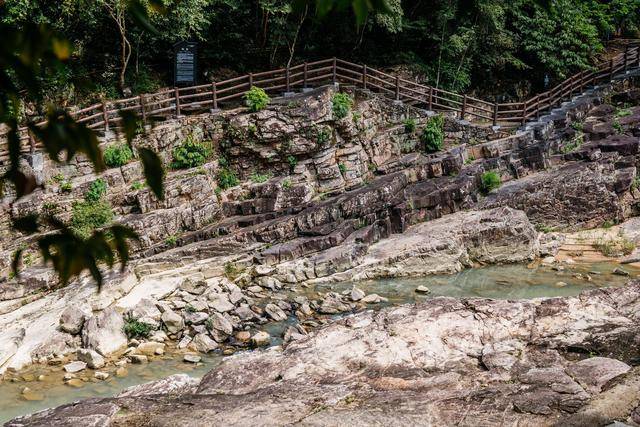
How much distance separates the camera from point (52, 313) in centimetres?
1241

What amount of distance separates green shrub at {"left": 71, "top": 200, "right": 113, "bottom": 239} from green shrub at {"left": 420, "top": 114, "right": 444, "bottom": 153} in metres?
10.8

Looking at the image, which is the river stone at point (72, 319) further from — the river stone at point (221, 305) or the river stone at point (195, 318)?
the river stone at point (221, 305)

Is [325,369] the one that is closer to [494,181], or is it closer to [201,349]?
[201,349]

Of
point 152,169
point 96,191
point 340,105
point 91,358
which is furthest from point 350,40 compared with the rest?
point 152,169

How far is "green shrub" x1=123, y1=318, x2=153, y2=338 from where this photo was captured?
39.8 ft

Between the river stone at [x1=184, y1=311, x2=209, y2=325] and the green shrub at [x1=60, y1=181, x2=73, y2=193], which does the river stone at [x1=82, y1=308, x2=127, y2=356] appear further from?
the green shrub at [x1=60, y1=181, x2=73, y2=193]

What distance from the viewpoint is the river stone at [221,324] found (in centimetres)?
1234

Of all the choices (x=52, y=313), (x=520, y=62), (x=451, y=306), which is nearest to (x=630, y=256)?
(x=451, y=306)

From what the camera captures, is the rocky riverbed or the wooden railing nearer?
the rocky riverbed

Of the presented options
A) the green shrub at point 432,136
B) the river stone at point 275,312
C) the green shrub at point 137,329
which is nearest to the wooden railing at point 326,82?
the green shrub at point 432,136

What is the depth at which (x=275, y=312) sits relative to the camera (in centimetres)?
1334

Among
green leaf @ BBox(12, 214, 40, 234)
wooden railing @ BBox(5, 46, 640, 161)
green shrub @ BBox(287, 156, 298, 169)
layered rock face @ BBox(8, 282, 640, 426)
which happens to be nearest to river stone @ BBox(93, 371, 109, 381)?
layered rock face @ BBox(8, 282, 640, 426)

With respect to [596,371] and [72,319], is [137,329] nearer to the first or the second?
[72,319]

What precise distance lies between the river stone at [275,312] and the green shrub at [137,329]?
100.0 inches
